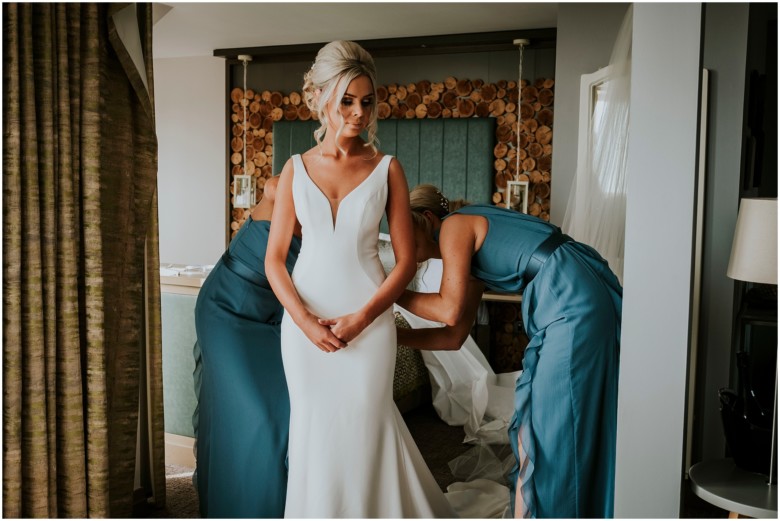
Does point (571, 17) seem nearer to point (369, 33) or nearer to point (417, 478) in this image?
point (369, 33)

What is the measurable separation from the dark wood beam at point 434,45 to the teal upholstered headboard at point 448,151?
55 cm

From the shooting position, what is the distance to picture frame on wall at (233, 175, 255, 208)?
6.66 m

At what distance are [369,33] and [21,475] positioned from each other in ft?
14.5

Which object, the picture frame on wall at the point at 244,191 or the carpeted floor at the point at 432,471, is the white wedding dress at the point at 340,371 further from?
the picture frame on wall at the point at 244,191

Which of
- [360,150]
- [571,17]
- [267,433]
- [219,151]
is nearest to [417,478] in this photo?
[267,433]

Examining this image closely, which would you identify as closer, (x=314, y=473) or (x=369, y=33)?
(x=314, y=473)

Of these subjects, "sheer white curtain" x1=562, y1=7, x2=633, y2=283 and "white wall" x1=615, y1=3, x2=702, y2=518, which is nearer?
"white wall" x1=615, y1=3, x2=702, y2=518

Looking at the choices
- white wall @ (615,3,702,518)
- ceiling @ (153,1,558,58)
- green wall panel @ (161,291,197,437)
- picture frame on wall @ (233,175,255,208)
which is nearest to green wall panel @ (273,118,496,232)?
ceiling @ (153,1,558,58)

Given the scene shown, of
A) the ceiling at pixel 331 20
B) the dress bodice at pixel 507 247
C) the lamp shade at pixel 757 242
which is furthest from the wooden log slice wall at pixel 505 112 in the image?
the dress bodice at pixel 507 247

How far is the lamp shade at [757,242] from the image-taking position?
260cm

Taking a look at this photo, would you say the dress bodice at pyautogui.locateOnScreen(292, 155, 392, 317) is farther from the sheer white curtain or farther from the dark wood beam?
the dark wood beam

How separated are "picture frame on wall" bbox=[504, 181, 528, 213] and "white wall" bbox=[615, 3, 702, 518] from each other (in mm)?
3773

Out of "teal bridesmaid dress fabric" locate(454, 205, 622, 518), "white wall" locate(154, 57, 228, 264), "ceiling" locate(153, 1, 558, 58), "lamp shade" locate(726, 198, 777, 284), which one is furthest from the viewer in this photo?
"white wall" locate(154, 57, 228, 264)

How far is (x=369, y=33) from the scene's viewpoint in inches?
227
